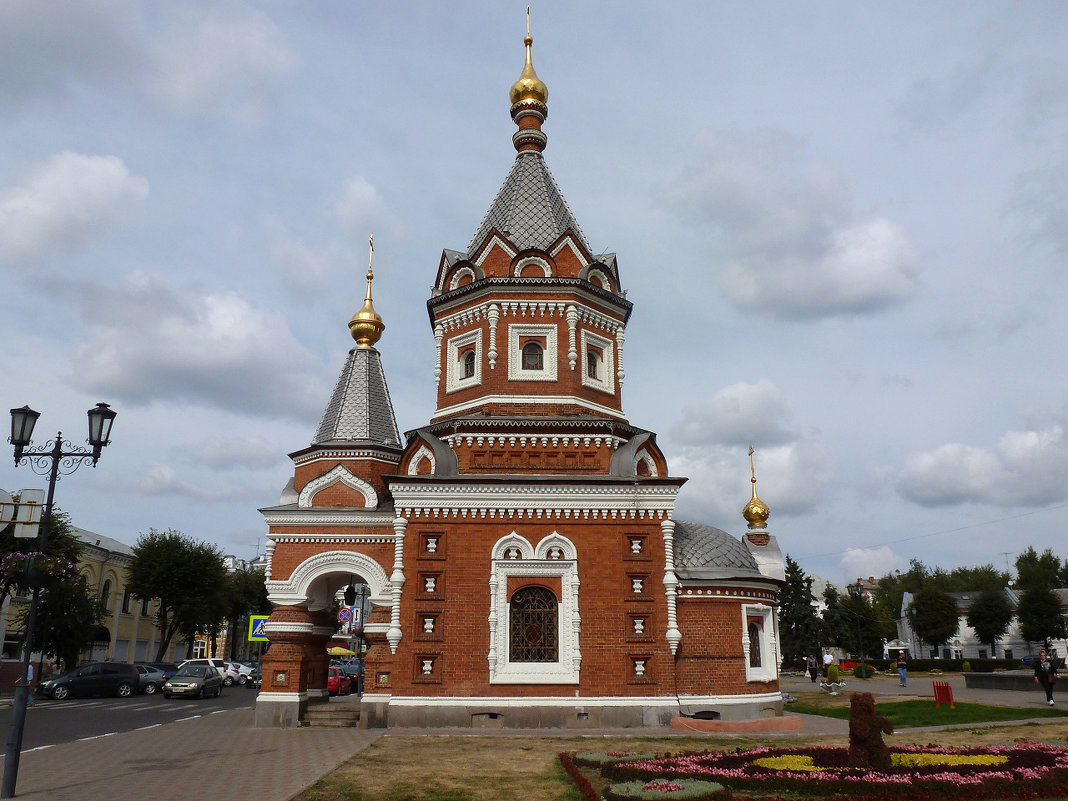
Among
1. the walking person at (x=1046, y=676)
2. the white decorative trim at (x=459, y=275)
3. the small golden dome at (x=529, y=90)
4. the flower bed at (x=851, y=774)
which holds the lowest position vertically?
the flower bed at (x=851, y=774)

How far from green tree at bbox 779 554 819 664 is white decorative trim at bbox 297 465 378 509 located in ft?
129

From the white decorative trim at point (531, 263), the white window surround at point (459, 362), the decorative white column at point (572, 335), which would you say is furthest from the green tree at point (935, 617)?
the white window surround at point (459, 362)

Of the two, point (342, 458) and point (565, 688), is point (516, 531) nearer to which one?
point (565, 688)

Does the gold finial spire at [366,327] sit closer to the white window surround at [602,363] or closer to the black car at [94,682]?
the white window surround at [602,363]

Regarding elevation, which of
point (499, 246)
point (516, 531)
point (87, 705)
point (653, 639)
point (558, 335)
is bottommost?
point (87, 705)

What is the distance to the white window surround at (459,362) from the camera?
70.1 feet

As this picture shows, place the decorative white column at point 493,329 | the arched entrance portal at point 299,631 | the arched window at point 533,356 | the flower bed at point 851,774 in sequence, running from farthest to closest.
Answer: the arched window at point 533,356 → the decorative white column at point 493,329 → the arched entrance portal at point 299,631 → the flower bed at point 851,774

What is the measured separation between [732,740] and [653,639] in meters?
3.28

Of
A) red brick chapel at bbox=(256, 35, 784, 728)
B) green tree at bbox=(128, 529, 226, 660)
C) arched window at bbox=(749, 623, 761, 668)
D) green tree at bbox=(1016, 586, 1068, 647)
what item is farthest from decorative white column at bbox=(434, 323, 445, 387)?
green tree at bbox=(1016, 586, 1068, 647)

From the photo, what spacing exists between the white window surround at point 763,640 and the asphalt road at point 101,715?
45.2 ft

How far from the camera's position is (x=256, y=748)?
15.6 metres

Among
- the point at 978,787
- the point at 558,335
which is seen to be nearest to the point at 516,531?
the point at 558,335

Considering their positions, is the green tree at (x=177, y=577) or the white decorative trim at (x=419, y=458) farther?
the green tree at (x=177, y=577)

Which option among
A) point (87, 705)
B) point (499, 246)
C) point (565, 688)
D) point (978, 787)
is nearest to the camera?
point (978, 787)
